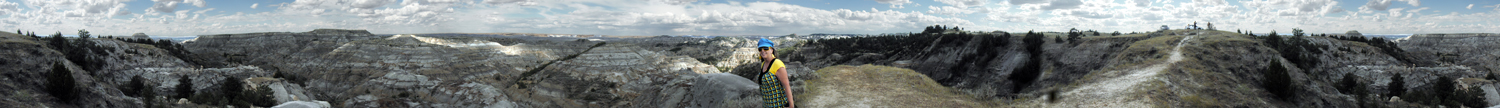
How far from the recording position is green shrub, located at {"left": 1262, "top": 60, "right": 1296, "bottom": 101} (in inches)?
641

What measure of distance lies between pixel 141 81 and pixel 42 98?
885 inches

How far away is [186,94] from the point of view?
43.8 metres

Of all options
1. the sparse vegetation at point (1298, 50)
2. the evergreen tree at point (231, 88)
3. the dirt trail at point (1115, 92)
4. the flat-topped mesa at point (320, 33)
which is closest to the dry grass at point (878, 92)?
the dirt trail at point (1115, 92)

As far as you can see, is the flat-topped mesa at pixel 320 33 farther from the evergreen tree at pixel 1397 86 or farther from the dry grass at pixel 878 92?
the evergreen tree at pixel 1397 86

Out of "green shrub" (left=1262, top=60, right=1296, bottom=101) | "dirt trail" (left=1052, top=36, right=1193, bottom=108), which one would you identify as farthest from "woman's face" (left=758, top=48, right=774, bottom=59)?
"green shrub" (left=1262, top=60, right=1296, bottom=101)

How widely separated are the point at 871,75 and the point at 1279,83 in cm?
1308

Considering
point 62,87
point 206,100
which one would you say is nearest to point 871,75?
point 62,87

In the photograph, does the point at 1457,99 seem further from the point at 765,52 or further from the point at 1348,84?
the point at 765,52

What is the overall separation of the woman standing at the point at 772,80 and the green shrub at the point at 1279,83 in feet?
56.1

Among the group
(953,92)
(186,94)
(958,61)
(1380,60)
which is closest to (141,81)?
(186,94)

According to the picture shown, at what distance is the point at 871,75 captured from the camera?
2412 centimetres

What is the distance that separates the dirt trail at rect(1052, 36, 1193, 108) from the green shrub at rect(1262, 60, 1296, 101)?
→ 2.99 meters

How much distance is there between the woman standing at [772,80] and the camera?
237 inches

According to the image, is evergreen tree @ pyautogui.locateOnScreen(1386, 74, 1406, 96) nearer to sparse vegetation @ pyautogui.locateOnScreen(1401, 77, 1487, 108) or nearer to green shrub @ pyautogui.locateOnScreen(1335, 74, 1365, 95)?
green shrub @ pyautogui.locateOnScreen(1335, 74, 1365, 95)
